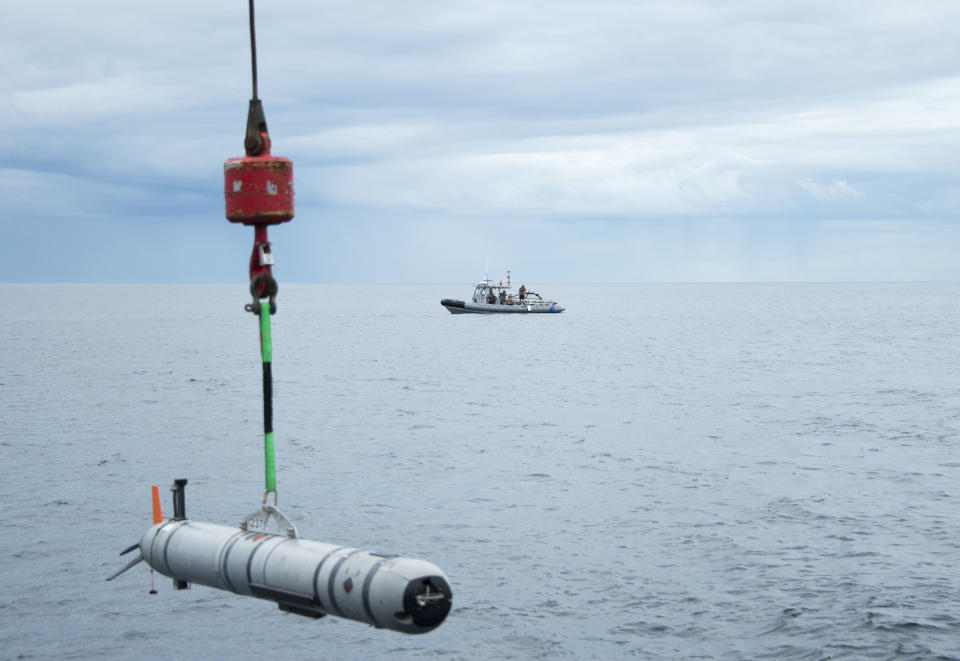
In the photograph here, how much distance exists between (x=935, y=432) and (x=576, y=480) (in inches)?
685

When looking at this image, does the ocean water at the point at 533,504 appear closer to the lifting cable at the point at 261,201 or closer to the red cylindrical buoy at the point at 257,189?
the lifting cable at the point at 261,201

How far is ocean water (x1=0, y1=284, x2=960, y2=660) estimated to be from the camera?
17.1m

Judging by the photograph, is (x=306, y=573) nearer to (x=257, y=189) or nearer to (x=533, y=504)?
(x=257, y=189)

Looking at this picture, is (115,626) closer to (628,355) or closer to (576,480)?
(576,480)

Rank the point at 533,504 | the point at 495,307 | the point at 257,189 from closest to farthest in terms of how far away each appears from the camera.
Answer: the point at 257,189 < the point at 533,504 < the point at 495,307

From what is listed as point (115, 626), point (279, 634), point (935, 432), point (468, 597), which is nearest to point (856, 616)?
point (468, 597)

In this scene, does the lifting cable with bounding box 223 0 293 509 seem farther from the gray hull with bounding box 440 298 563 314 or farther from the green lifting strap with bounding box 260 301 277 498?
the gray hull with bounding box 440 298 563 314

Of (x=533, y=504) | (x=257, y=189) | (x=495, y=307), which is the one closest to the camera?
(x=257, y=189)

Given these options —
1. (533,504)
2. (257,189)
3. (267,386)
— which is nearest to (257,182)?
(257,189)

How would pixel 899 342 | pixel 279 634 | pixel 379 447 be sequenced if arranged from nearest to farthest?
1. pixel 279 634
2. pixel 379 447
3. pixel 899 342

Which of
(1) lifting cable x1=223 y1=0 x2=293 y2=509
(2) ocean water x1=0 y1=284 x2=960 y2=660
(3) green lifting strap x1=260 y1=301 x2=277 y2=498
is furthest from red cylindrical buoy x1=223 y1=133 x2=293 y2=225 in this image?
(2) ocean water x1=0 y1=284 x2=960 y2=660

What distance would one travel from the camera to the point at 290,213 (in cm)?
949

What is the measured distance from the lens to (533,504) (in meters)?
26.8

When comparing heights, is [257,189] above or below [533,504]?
above
